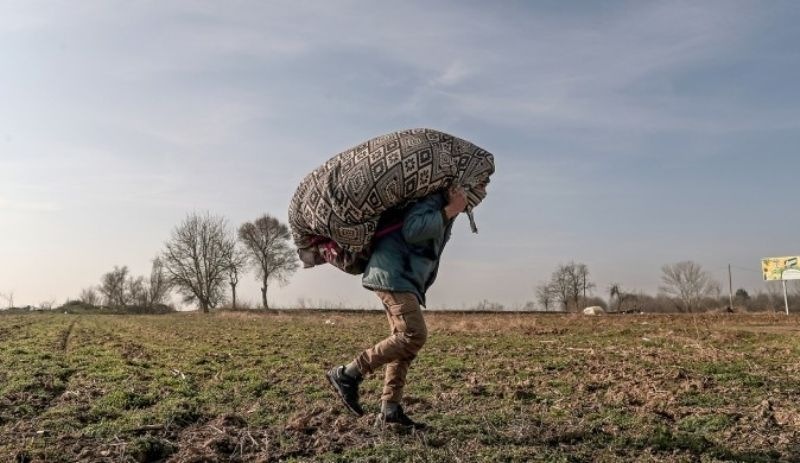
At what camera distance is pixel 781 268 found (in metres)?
45.4

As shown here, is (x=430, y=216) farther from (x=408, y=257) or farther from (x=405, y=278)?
(x=405, y=278)

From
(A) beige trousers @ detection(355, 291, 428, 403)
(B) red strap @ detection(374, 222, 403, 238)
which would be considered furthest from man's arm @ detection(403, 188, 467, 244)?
(A) beige trousers @ detection(355, 291, 428, 403)

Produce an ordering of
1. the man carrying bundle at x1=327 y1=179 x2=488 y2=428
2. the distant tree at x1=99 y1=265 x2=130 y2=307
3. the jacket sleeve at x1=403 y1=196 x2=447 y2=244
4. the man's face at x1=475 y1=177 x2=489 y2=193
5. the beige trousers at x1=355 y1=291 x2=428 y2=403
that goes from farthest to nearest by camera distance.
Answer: the distant tree at x1=99 y1=265 x2=130 y2=307 < the man's face at x1=475 y1=177 x2=489 y2=193 < the beige trousers at x1=355 y1=291 x2=428 y2=403 < the man carrying bundle at x1=327 y1=179 x2=488 y2=428 < the jacket sleeve at x1=403 y1=196 x2=447 y2=244

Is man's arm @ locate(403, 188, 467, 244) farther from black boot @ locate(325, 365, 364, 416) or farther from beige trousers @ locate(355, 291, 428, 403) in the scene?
black boot @ locate(325, 365, 364, 416)

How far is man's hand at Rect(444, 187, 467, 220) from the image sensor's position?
4.84 metres

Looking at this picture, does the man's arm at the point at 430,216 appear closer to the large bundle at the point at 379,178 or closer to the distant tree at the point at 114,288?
the large bundle at the point at 379,178

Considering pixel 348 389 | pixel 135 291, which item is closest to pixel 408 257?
pixel 348 389

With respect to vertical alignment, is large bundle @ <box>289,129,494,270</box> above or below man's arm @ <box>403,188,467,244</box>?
above

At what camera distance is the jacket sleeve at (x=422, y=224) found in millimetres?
4668

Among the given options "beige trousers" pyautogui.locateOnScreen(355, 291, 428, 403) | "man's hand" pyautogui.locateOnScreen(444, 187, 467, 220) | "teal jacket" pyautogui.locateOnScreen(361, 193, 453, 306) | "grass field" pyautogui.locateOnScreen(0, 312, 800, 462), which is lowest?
"grass field" pyautogui.locateOnScreen(0, 312, 800, 462)

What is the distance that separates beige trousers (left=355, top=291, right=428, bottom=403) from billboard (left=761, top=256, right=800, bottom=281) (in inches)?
1883

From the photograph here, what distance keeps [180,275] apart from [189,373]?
6320 centimetres

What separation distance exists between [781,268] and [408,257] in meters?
49.3

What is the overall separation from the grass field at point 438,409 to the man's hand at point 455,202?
1.73 meters
